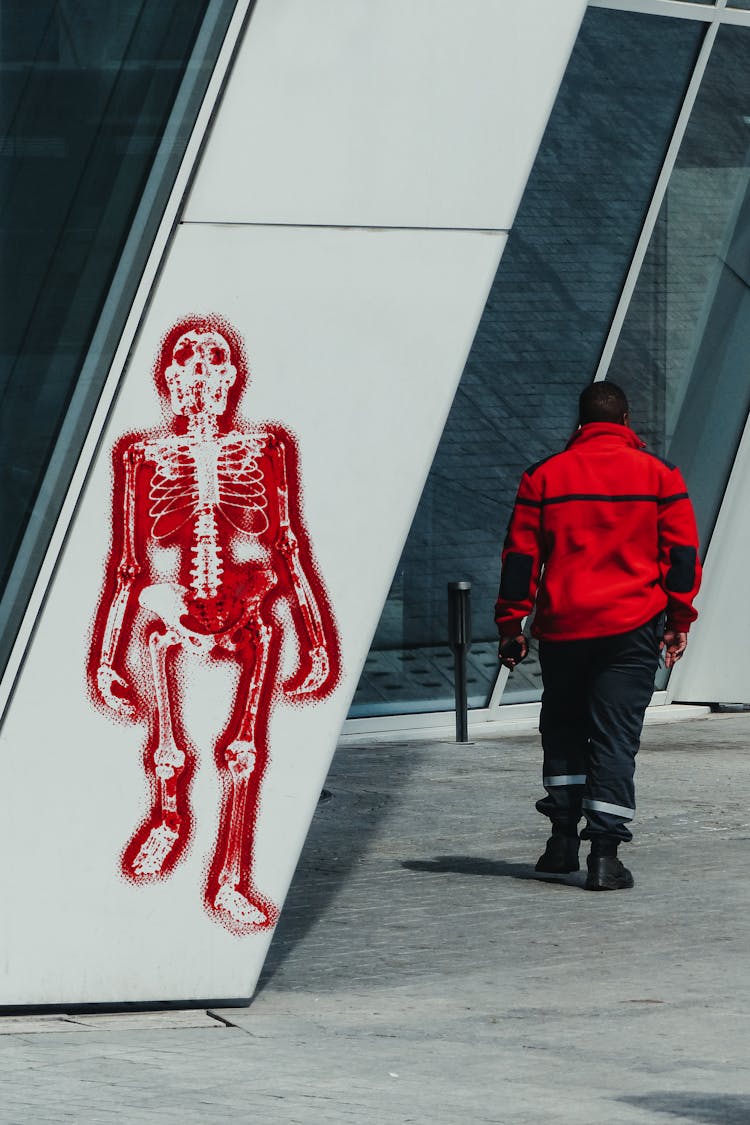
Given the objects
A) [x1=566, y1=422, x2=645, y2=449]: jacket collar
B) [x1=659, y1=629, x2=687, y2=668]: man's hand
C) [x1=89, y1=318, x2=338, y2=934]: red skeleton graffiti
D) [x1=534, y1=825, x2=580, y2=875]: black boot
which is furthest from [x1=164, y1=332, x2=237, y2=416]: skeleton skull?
[x1=534, y1=825, x2=580, y2=875]: black boot

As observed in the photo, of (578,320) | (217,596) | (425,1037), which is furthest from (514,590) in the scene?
(578,320)

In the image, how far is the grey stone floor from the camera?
505 centimetres

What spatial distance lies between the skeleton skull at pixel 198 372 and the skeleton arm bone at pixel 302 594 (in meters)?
0.25

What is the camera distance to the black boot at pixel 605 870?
8.08 metres

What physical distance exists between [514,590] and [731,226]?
277 inches

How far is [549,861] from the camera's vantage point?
27.6 feet

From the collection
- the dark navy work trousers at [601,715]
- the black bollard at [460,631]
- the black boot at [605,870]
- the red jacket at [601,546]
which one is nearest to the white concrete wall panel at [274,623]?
the red jacket at [601,546]

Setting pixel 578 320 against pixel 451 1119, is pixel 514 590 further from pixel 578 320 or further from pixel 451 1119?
pixel 578 320

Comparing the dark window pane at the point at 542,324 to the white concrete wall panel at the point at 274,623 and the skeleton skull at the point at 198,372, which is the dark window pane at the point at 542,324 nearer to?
the white concrete wall panel at the point at 274,623

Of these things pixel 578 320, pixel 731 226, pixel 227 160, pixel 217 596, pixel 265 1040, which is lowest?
pixel 265 1040

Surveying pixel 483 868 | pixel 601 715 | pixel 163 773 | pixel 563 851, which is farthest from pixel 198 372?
pixel 483 868

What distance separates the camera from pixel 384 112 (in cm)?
628

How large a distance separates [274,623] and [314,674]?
0.20 metres

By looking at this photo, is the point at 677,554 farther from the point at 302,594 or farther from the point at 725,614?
the point at 725,614
